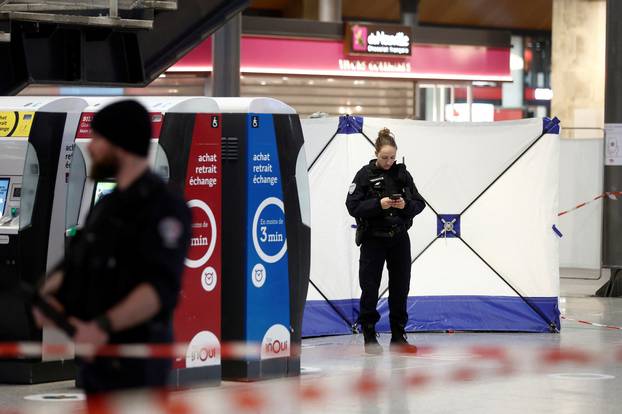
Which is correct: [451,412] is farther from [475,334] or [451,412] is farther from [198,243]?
[475,334]

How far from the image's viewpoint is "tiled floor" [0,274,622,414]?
838 cm

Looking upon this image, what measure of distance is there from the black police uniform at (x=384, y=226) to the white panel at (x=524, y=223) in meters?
1.82

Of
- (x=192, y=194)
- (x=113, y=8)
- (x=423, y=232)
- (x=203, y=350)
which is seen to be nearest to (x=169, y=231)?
(x=192, y=194)

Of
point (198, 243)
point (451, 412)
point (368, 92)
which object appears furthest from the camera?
point (368, 92)

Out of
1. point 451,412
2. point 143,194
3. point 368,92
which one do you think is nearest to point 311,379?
point 451,412

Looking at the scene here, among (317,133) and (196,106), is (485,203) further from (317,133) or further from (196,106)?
(196,106)

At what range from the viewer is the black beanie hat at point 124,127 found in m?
4.56

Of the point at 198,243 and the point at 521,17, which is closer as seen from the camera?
the point at 198,243

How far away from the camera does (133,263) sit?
452 centimetres

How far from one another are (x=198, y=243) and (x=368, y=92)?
16654mm

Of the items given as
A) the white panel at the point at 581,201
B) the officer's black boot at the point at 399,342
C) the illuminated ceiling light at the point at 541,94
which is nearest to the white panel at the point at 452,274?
the officer's black boot at the point at 399,342

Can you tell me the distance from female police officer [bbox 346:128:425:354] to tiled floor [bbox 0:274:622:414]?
577 millimetres

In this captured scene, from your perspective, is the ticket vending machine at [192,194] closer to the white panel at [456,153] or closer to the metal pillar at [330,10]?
the white panel at [456,153]

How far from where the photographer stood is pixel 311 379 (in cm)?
956
